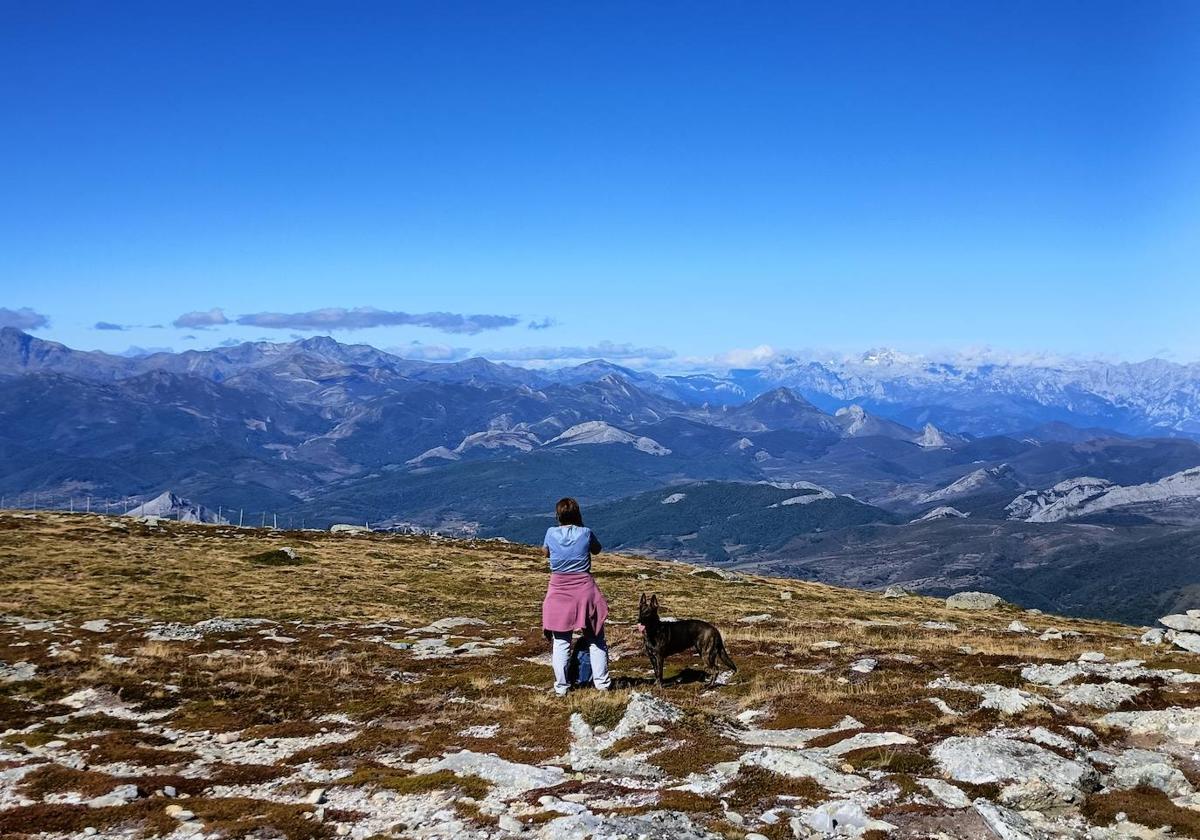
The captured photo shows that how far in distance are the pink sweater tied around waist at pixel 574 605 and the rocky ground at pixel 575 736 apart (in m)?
1.75

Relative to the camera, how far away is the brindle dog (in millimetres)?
19391

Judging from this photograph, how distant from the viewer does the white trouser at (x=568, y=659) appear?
1850 centimetres

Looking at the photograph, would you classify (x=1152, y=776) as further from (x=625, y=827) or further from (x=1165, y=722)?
(x=625, y=827)

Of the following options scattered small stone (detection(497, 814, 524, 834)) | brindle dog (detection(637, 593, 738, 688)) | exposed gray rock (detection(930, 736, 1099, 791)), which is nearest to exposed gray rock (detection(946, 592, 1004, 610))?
brindle dog (detection(637, 593, 738, 688))

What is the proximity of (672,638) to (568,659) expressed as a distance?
9.74 ft

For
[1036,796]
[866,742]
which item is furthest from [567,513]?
[1036,796]

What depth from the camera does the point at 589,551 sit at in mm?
17797

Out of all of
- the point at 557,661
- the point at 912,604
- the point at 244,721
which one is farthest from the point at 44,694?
the point at 912,604

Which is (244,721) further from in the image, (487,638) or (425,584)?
(425,584)

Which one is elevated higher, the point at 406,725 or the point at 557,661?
the point at 557,661

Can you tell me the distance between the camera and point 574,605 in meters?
17.8

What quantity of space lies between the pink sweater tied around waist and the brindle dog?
151cm

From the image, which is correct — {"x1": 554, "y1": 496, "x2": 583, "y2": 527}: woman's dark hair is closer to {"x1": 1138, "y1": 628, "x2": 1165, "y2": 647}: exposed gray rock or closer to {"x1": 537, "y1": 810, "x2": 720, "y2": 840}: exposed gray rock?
{"x1": 537, "y1": 810, "x2": 720, "y2": 840}: exposed gray rock

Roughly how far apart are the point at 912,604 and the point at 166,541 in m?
69.7
